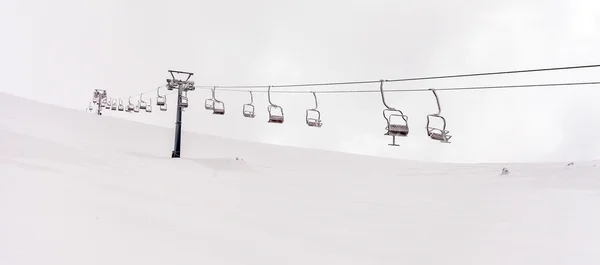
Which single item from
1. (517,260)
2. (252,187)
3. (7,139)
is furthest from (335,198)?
(7,139)

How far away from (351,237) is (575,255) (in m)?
4.34

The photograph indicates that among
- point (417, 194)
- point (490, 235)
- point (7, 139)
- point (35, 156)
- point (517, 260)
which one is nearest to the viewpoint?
point (517, 260)

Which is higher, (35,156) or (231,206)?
(35,156)

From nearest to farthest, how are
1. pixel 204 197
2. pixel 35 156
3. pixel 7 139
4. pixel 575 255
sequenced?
pixel 575 255 → pixel 204 197 → pixel 35 156 → pixel 7 139

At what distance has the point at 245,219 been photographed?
8516 millimetres

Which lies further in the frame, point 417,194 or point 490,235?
point 417,194

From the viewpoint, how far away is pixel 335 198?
1352cm

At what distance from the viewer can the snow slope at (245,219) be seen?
5.66 metres

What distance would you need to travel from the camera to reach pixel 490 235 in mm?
8672

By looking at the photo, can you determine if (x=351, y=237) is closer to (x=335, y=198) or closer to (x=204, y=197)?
(x=204, y=197)

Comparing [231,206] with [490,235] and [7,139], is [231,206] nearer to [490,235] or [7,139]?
[490,235]

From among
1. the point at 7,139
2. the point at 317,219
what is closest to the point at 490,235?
the point at 317,219

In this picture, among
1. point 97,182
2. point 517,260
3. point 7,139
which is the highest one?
point 7,139

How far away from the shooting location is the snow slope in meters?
5.66
